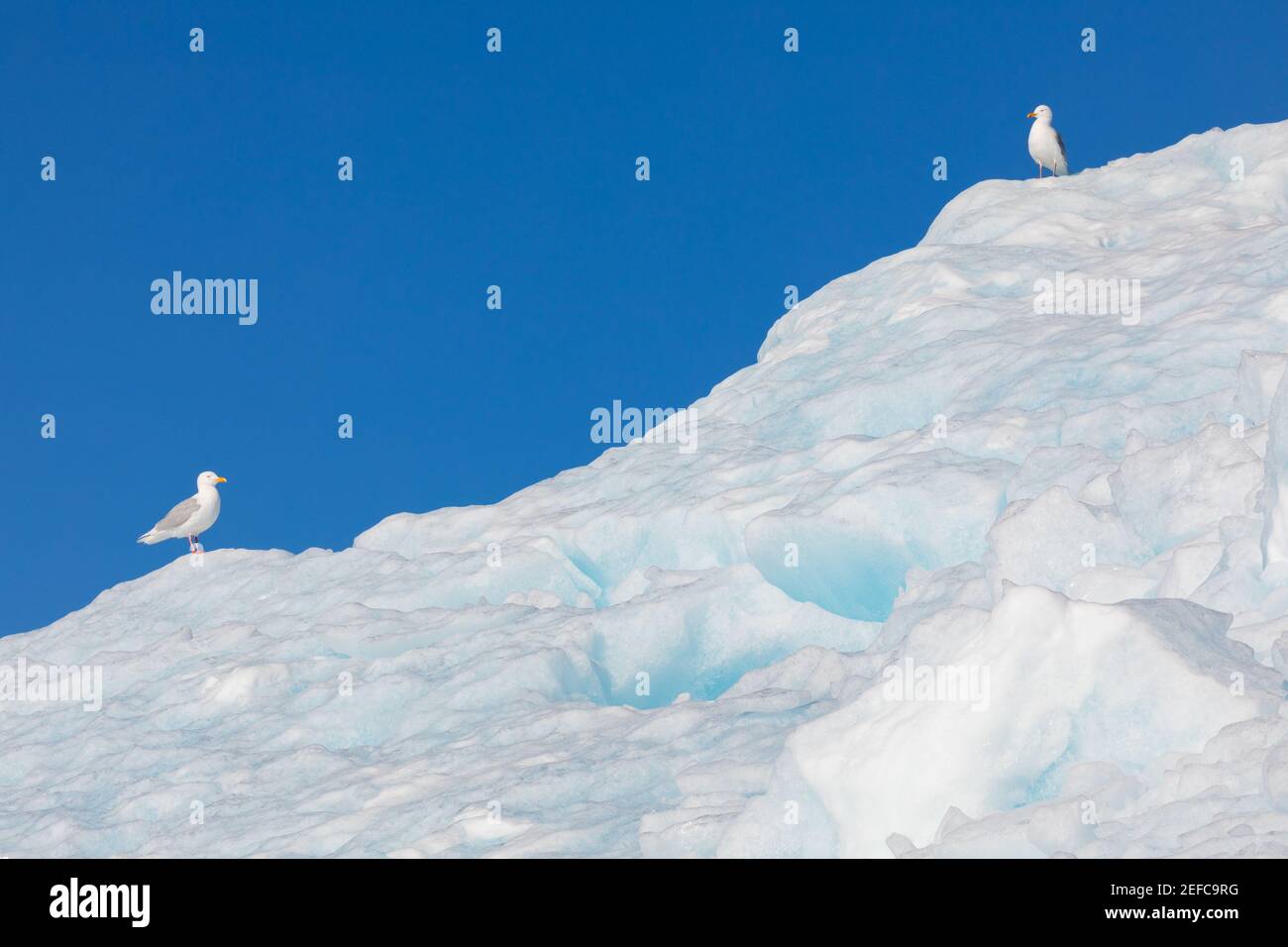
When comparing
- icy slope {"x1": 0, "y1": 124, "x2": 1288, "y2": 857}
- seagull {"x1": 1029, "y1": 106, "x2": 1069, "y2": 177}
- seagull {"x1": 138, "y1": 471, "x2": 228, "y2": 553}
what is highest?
seagull {"x1": 1029, "y1": 106, "x2": 1069, "y2": 177}

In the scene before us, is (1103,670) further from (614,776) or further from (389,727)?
(389,727)

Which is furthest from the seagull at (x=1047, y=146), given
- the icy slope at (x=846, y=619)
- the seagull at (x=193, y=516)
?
the seagull at (x=193, y=516)

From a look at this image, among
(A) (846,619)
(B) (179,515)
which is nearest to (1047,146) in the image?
(A) (846,619)

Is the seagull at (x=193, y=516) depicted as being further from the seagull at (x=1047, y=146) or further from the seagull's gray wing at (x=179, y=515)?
the seagull at (x=1047, y=146)

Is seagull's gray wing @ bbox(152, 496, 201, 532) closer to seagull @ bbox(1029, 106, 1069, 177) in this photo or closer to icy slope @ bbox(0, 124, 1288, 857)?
icy slope @ bbox(0, 124, 1288, 857)

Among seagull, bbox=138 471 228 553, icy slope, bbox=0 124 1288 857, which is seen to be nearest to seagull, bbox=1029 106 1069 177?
icy slope, bbox=0 124 1288 857

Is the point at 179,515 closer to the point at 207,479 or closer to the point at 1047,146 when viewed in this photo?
the point at 207,479

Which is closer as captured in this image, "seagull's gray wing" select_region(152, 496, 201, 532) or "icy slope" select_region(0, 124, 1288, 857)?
"icy slope" select_region(0, 124, 1288, 857)
